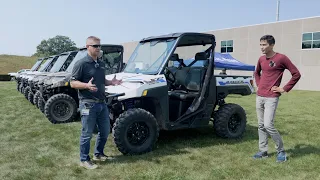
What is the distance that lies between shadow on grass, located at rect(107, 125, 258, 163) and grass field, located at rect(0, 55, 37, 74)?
146ft

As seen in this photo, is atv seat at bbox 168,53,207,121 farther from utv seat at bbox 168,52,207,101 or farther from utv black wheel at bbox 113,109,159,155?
utv black wheel at bbox 113,109,159,155

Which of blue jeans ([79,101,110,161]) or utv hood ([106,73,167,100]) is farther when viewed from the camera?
utv hood ([106,73,167,100])

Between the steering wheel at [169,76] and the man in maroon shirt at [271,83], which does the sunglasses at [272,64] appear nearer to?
the man in maroon shirt at [271,83]

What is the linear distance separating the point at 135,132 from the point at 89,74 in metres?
1.27

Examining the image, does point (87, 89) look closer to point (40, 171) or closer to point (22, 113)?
point (40, 171)

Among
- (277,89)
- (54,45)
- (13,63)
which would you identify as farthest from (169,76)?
(54,45)

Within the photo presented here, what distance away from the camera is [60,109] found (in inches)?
322

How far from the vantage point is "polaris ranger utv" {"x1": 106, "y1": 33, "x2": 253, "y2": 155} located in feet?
16.8

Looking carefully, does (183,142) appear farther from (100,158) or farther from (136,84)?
(100,158)

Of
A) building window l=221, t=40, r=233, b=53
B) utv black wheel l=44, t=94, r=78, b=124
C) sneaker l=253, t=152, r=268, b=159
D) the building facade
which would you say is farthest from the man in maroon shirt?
building window l=221, t=40, r=233, b=53

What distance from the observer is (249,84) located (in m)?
6.94

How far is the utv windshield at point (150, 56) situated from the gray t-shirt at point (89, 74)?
1.20 m

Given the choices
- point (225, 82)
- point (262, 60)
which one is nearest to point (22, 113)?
point (225, 82)

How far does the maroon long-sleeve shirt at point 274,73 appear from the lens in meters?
4.67
